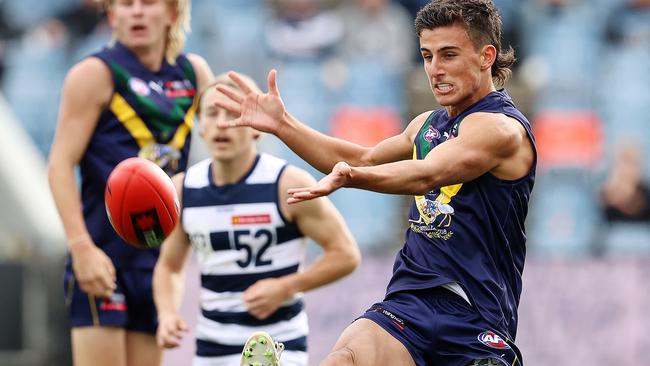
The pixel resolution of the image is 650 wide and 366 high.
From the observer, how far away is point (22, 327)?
347 inches

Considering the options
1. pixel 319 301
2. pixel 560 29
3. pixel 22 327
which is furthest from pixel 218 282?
pixel 560 29

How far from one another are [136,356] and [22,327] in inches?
121

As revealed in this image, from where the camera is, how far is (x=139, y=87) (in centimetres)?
597

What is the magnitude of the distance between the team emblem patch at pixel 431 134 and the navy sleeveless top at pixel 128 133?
1.73 meters

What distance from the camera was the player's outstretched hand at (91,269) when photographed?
5738 millimetres

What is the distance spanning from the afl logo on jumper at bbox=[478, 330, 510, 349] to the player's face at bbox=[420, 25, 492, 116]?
0.91m

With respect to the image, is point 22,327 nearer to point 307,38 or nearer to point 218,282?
point 218,282

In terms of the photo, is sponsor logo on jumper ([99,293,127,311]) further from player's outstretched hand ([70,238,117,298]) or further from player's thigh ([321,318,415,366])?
player's thigh ([321,318,415,366])

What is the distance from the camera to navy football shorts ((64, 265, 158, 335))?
586 centimetres

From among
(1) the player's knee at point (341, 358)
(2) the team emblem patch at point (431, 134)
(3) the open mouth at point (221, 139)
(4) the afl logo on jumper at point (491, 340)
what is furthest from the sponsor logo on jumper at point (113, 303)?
(4) the afl logo on jumper at point (491, 340)

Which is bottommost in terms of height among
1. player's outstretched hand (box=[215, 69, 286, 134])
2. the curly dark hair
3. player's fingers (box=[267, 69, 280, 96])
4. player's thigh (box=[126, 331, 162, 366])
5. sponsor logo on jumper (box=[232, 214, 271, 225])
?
player's thigh (box=[126, 331, 162, 366])

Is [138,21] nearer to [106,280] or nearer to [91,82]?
[91,82]

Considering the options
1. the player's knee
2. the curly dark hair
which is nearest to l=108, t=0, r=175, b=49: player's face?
the curly dark hair

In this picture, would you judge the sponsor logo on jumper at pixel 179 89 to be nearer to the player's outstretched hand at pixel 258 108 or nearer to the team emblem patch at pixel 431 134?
the player's outstretched hand at pixel 258 108
